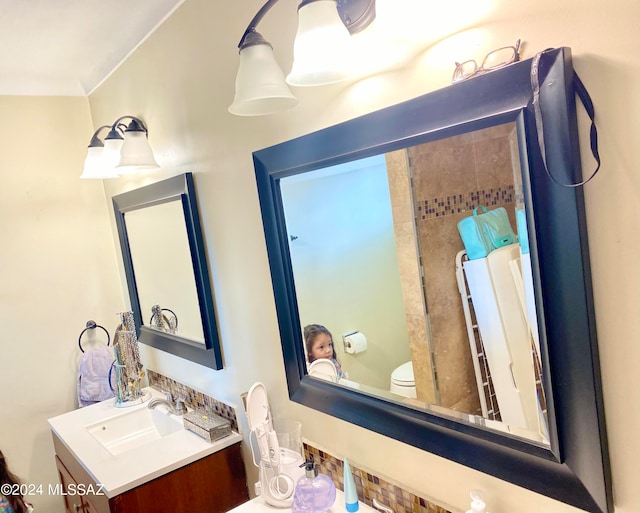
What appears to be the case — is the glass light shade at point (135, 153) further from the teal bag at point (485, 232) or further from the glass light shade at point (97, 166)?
the teal bag at point (485, 232)

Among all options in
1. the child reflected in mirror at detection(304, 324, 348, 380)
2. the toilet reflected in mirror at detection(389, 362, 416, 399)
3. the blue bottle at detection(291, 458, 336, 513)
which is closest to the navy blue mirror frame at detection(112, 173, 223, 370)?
the child reflected in mirror at detection(304, 324, 348, 380)

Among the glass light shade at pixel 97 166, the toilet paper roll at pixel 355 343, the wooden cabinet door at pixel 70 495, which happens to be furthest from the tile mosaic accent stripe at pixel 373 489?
the glass light shade at pixel 97 166

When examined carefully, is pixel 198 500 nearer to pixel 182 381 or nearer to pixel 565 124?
pixel 182 381

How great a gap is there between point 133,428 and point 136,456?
53 centimetres

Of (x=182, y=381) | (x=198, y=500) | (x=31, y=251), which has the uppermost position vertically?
(x=31, y=251)

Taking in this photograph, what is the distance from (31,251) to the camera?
2295mm

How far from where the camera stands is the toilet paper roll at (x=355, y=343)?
1.15 m

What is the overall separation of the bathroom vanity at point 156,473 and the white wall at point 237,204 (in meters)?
0.22

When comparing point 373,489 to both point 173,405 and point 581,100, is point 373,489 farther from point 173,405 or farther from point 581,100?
point 173,405

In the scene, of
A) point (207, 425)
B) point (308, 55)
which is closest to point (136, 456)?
point (207, 425)

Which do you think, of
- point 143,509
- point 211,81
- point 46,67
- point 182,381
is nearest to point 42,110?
point 46,67

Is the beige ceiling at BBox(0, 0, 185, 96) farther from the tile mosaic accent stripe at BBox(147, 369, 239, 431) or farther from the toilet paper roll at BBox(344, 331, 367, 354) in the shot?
the tile mosaic accent stripe at BBox(147, 369, 239, 431)

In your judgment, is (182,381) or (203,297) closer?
(203,297)

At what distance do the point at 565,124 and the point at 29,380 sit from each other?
2.51m
